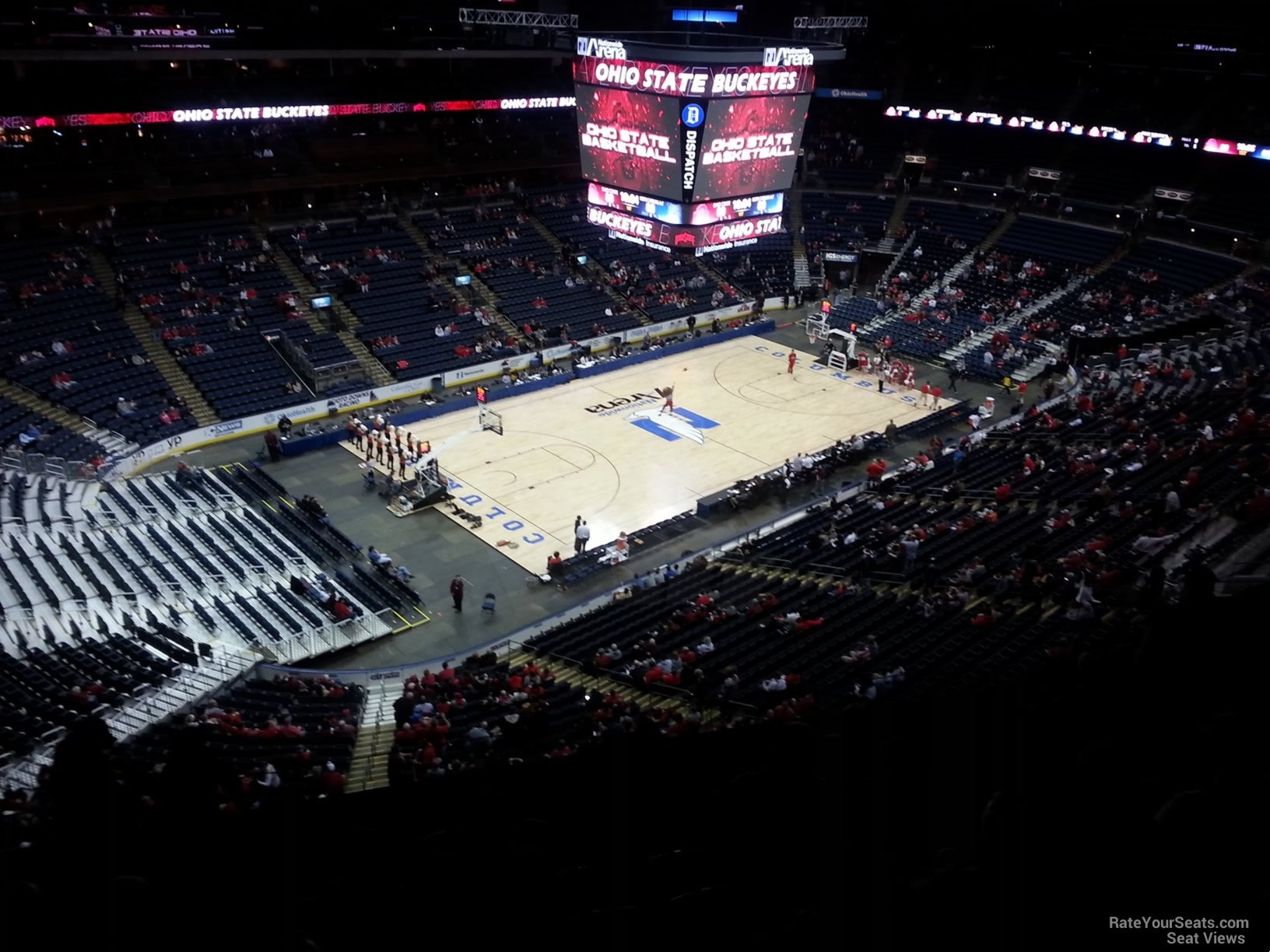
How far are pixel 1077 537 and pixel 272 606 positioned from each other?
1782cm

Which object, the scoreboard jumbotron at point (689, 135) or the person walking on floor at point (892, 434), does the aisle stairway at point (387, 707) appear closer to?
the scoreboard jumbotron at point (689, 135)

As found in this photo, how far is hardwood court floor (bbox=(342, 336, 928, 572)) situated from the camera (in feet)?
96.1

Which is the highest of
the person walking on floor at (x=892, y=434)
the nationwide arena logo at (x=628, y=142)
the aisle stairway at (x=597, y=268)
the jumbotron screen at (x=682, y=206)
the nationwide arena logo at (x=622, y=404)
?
the nationwide arena logo at (x=628, y=142)

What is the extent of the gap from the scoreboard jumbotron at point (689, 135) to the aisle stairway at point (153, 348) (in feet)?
47.6

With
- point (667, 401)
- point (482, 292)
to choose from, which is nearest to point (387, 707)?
point (667, 401)

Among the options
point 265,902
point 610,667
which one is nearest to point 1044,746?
point 265,902

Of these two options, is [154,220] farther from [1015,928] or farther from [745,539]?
[1015,928]

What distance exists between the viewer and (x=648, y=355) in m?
42.8

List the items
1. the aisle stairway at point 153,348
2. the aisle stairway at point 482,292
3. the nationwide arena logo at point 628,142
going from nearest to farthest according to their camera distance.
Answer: the nationwide arena logo at point 628,142 < the aisle stairway at point 153,348 < the aisle stairway at point 482,292

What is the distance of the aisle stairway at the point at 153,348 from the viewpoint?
33.7m

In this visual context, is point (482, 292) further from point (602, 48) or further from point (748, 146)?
point (748, 146)

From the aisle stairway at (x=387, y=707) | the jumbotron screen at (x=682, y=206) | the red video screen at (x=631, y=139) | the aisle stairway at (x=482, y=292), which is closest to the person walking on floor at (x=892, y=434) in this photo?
the jumbotron screen at (x=682, y=206)

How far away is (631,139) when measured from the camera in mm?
30250

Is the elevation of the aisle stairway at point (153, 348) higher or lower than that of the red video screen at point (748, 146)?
lower
